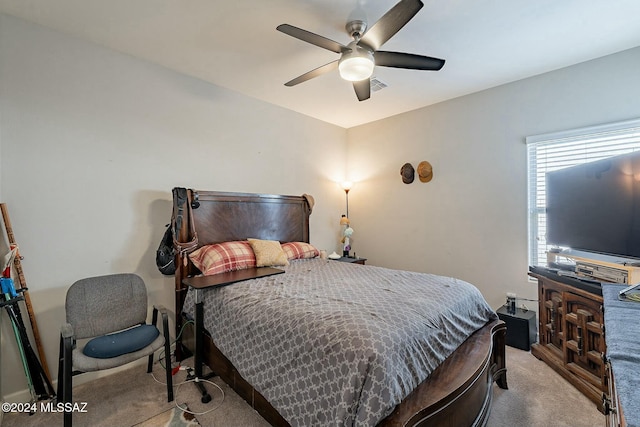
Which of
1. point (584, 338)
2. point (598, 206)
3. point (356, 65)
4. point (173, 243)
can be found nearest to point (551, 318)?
point (584, 338)

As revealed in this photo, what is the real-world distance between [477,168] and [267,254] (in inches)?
107

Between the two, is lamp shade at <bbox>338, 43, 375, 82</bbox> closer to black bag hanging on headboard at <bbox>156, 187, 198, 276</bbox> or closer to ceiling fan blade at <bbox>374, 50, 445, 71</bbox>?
ceiling fan blade at <bbox>374, 50, 445, 71</bbox>

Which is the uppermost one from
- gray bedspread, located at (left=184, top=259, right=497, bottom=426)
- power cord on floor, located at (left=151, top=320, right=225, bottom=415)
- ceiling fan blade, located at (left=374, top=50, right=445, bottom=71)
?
ceiling fan blade, located at (left=374, top=50, right=445, bottom=71)

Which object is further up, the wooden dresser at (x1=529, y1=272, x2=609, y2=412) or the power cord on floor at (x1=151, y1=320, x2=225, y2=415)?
the wooden dresser at (x1=529, y1=272, x2=609, y2=412)

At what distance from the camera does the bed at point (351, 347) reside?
1.29 metres

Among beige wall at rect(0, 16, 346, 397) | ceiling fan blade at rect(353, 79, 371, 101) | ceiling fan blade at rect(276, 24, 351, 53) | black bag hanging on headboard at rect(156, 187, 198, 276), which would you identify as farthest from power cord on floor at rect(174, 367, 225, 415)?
ceiling fan blade at rect(353, 79, 371, 101)

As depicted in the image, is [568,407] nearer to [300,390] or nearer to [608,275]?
[608,275]

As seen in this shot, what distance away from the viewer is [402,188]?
423cm

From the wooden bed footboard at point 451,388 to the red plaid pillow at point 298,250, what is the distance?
4.47 feet

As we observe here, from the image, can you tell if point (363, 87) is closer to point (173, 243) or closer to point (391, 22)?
point (391, 22)

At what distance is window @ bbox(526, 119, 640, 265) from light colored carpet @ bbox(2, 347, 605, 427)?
139cm

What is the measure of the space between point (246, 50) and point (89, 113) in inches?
57.5

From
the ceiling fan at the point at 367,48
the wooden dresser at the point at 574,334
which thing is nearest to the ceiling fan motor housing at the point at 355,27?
the ceiling fan at the point at 367,48

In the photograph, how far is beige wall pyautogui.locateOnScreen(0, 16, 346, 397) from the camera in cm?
218
